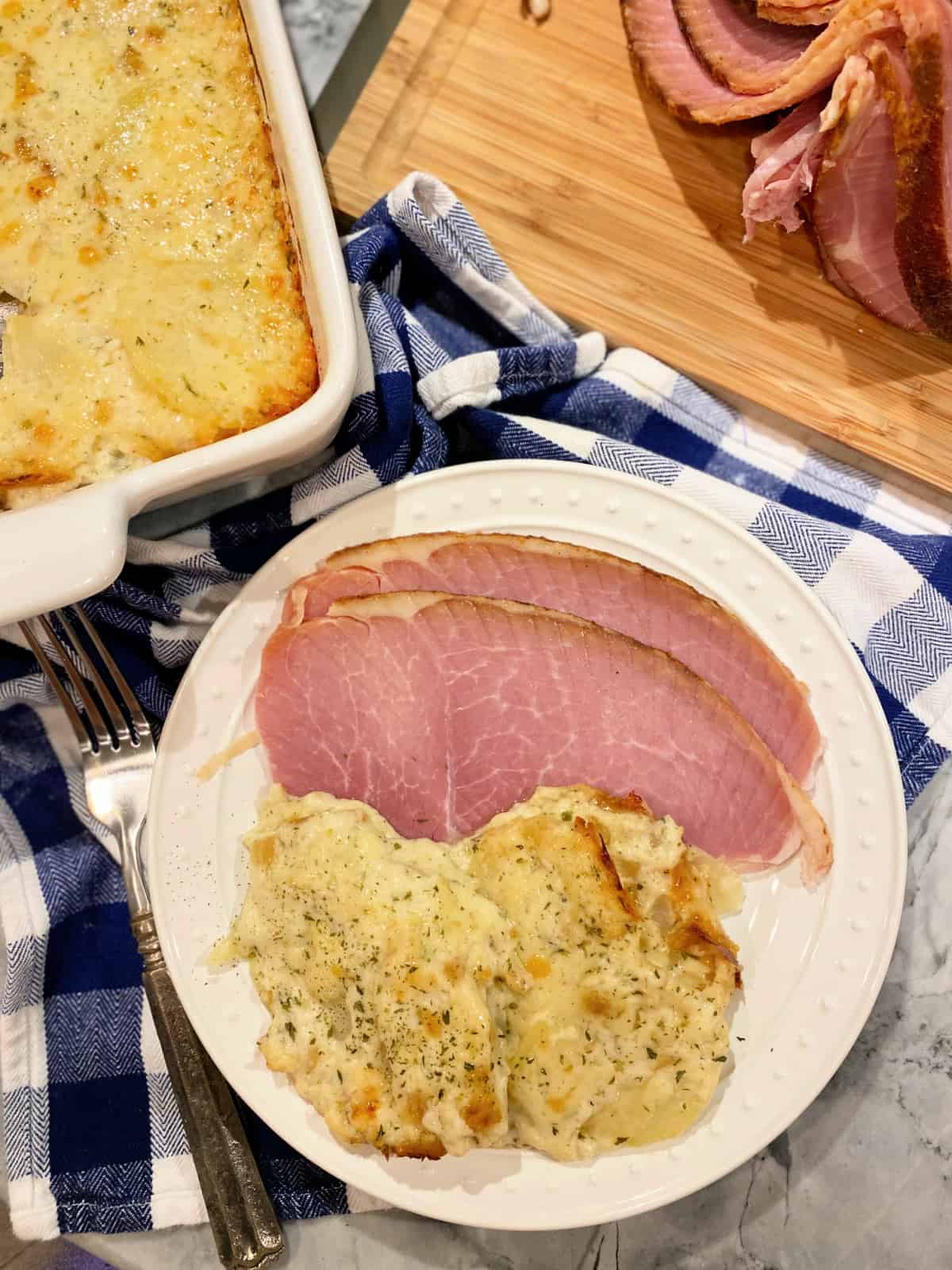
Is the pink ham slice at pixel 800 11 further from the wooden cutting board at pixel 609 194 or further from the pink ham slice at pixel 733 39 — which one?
the wooden cutting board at pixel 609 194

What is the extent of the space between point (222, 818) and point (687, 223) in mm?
1386

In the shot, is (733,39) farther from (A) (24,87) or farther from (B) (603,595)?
(A) (24,87)

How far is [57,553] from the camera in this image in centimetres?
137

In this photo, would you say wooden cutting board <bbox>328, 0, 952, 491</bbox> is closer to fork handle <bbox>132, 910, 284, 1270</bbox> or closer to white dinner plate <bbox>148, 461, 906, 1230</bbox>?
white dinner plate <bbox>148, 461, 906, 1230</bbox>

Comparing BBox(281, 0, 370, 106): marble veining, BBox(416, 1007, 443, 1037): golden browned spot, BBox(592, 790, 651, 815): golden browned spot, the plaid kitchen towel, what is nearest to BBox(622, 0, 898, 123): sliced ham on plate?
the plaid kitchen towel

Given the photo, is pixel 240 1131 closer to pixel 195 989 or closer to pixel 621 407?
pixel 195 989

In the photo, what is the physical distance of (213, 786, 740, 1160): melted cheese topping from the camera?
144 cm

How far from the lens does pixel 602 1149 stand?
1569mm

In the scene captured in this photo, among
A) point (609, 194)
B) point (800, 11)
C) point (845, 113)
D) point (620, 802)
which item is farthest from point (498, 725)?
point (800, 11)

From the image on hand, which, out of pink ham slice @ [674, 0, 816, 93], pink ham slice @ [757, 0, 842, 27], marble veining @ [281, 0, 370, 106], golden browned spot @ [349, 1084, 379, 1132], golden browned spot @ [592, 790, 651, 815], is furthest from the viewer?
marble veining @ [281, 0, 370, 106]

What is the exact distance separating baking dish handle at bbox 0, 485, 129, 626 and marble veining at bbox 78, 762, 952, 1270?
1.28 m

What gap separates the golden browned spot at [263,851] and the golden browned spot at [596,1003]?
52cm

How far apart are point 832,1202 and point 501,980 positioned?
0.91 m

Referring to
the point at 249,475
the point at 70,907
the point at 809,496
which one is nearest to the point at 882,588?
the point at 809,496
